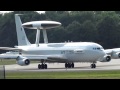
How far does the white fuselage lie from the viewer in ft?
185

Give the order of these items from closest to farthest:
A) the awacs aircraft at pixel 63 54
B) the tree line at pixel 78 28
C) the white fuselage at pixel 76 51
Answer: the awacs aircraft at pixel 63 54 < the white fuselage at pixel 76 51 < the tree line at pixel 78 28

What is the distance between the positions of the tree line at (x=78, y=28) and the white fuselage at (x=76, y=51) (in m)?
35.1

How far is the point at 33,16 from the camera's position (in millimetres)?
114000

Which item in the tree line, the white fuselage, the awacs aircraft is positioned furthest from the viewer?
the tree line

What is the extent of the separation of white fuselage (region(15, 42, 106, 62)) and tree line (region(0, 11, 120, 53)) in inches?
1382

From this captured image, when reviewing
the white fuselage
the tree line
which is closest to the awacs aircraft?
the white fuselage

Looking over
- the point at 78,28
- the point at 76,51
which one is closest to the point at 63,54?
the point at 76,51

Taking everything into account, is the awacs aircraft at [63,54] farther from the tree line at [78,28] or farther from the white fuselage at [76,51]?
the tree line at [78,28]

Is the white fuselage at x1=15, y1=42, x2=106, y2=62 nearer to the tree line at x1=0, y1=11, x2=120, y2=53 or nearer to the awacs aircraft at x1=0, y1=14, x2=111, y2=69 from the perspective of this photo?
the awacs aircraft at x1=0, y1=14, x2=111, y2=69

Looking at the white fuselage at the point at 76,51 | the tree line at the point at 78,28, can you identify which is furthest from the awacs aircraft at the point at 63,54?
the tree line at the point at 78,28

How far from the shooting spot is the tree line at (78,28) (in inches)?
3850
